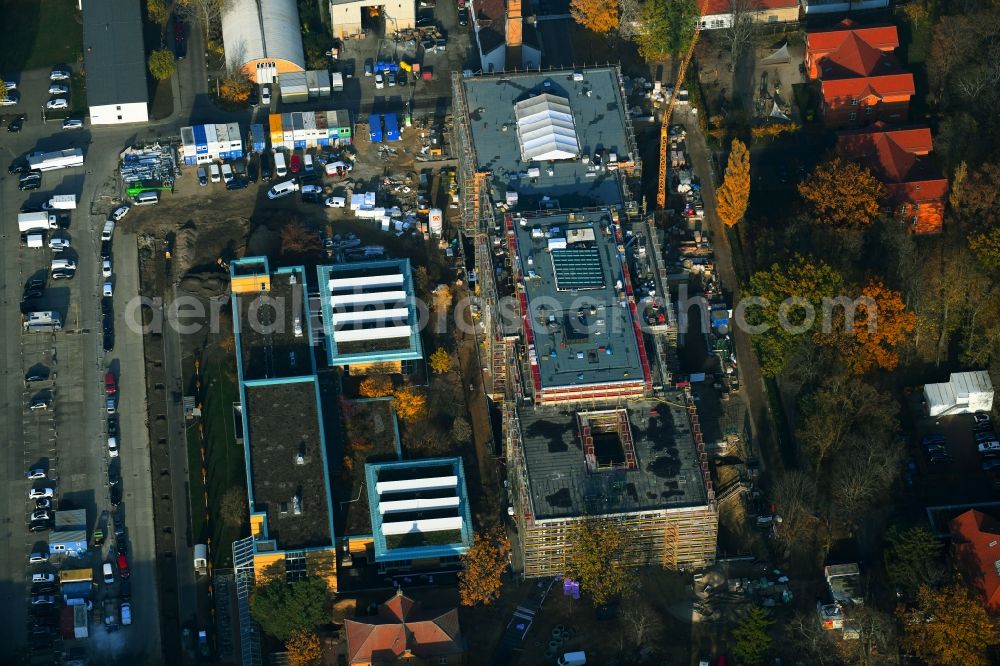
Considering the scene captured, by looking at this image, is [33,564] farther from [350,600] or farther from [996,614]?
[996,614]

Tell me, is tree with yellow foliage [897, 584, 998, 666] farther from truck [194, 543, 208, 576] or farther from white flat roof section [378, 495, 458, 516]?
truck [194, 543, 208, 576]

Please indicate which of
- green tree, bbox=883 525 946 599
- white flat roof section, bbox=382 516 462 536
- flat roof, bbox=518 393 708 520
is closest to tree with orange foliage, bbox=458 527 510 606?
white flat roof section, bbox=382 516 462 536

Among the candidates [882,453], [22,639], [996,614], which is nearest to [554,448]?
[882,453]

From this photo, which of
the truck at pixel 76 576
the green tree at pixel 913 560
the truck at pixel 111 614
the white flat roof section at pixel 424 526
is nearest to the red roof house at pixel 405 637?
the white flat roof section at pixel 424 526

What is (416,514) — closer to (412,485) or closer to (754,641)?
(412,485)

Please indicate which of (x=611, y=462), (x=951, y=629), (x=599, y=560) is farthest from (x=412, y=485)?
(x=951, y=629)
